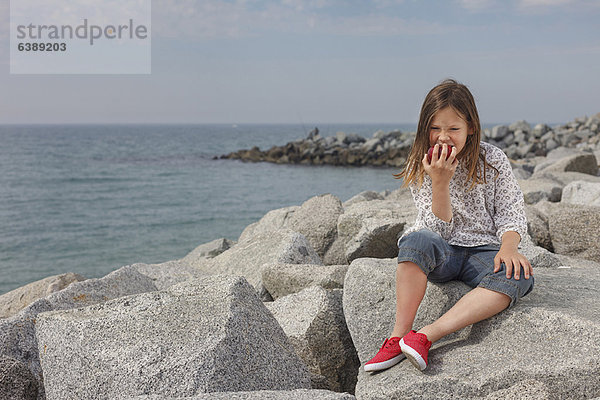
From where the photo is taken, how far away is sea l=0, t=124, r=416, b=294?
1029 cm

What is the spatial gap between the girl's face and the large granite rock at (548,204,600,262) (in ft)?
7.47

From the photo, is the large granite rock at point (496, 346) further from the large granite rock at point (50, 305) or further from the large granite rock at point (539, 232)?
the large granite rock at point (539, 232)

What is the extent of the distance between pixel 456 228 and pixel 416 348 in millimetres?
791

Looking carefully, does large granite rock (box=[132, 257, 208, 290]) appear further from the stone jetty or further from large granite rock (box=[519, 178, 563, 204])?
large granite rock (box=[519, 178, 563, 204])

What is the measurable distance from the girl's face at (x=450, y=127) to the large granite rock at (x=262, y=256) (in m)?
1.92

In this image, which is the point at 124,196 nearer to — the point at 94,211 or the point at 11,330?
the point at 94,211

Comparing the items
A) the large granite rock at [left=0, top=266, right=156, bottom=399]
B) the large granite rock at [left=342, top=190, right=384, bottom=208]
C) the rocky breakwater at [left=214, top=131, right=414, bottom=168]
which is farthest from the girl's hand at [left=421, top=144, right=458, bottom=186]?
the rocky breakwater at [left=214, top=131, right=414, bottom=168]

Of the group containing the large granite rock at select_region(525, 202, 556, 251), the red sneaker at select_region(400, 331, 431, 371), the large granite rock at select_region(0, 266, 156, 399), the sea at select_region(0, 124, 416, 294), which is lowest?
the sea at select_region(0, 124, 416, 294)

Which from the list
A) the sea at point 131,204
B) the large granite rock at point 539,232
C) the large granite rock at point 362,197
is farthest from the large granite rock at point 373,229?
the sea at point 131,204

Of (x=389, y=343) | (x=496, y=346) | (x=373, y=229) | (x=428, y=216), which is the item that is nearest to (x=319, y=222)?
(x=373, y=229)

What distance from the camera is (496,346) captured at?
7.89ft

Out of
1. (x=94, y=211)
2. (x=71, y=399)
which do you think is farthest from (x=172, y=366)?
(x=94, y=211)

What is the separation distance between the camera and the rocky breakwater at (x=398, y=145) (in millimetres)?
25077

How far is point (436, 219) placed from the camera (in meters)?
2.82
